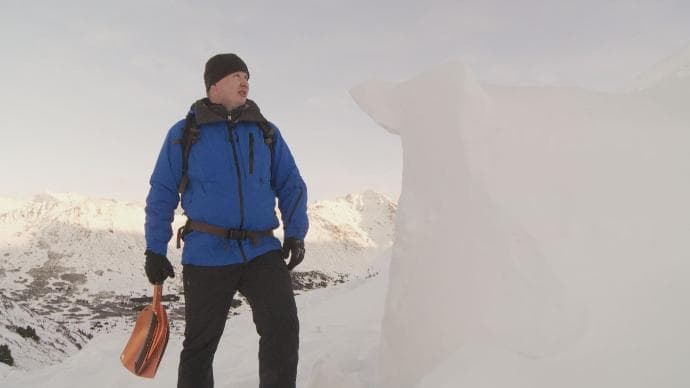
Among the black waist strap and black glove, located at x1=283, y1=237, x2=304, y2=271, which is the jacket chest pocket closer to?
the black waist strap

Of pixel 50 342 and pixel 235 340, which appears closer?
pixel 235 340

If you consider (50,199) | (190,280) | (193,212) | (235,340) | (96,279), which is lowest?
A: (96,279)

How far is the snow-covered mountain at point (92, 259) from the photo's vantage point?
36.3 metres

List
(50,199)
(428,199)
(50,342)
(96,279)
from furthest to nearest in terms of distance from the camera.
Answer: (50,199) → (96,279) → (50,342) → (428,199)

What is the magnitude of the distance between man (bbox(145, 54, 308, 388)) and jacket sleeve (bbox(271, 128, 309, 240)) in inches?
3.4

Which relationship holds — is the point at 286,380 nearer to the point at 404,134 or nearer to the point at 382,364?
the point at 382,364

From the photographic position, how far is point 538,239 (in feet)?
8.54

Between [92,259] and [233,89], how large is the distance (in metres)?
53.7

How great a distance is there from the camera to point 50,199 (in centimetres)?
6469

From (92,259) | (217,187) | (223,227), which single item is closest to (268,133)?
(217,187)

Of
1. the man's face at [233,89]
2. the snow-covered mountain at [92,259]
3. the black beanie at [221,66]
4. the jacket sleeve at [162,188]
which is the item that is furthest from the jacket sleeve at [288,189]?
the snow-covered mountain at [92,259]

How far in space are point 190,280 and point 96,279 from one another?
48967mm

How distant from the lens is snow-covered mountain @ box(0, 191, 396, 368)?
36.3 meters

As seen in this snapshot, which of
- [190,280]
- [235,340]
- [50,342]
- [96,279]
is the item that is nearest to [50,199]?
[96,279]
